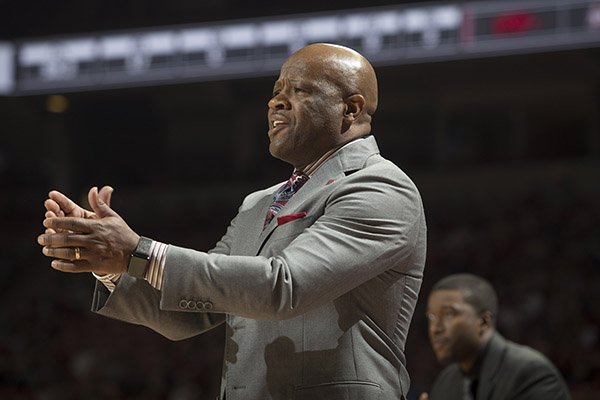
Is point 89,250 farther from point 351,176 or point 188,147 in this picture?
point 188,147

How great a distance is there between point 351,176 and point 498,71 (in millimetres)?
11557

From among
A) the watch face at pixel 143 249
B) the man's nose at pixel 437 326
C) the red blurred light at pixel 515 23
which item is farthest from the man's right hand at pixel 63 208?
the red blurred light at pixel 515 23

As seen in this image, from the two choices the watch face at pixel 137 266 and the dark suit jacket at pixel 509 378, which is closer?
the watch face at pixel 137 266

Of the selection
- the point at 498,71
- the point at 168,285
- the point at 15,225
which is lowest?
the point at 15,225

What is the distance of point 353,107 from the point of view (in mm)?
2467

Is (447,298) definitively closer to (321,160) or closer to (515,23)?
(321,160)

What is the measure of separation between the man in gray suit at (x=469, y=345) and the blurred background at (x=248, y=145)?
3212mm

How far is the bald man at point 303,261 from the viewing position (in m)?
2.03

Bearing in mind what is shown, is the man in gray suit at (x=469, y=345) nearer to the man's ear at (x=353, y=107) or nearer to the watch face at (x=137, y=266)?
the man's ear at (x=353, y=107)

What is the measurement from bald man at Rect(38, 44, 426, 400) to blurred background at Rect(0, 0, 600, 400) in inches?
225

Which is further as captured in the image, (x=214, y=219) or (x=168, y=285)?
(x=214, y=219)

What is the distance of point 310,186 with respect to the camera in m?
2.40

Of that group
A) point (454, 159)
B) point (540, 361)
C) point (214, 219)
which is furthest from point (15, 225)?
point (540, 361)

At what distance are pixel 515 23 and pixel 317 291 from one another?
7029 millimetres
